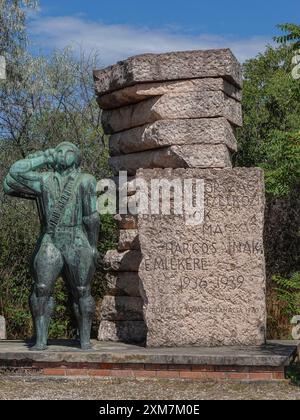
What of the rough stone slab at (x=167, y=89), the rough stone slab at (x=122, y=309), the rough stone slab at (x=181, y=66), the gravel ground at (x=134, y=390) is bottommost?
the gravel ground at (x=134, y=390)

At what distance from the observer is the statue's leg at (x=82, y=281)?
7297 mm

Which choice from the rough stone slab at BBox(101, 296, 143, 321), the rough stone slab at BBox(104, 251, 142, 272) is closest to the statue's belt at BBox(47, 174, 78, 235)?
the rough stone slab at BBox(104, 251, 142, 272)

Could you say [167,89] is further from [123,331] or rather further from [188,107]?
[123,331]

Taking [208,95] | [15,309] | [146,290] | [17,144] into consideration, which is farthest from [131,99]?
[17,144]

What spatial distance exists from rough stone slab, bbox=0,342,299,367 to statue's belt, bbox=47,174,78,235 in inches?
47.7

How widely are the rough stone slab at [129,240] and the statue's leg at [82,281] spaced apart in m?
1.19

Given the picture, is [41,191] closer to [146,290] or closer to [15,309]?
[146,290]

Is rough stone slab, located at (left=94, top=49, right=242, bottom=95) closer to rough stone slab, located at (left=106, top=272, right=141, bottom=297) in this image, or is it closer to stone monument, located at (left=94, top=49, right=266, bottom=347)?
stone monument, located at (left=94, top=49, right=266, bottom=347)

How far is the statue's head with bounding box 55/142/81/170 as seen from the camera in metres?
7.36

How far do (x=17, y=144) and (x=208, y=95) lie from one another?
799 cm

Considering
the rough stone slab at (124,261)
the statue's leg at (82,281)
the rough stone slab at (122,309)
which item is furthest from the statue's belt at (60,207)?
the rough stone slab at (122,309)

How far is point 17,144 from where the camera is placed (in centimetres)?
1527

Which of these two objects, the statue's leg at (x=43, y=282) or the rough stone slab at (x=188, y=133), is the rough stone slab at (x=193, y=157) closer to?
the rough stone slab at (x=188, y=133)

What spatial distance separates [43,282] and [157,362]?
1.38 meters
